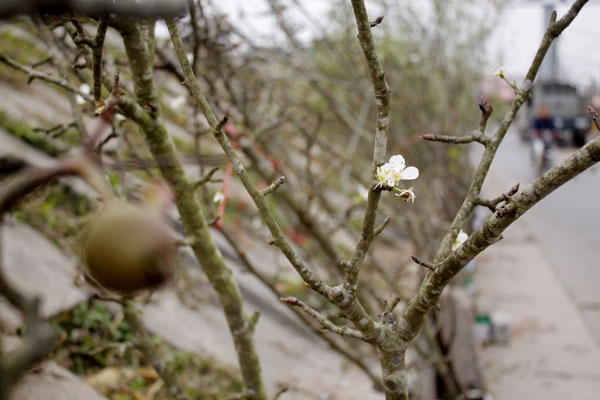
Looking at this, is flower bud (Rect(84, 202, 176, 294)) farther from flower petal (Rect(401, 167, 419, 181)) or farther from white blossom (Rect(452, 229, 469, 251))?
white blossom (Rect(452, 229, 469, 251))

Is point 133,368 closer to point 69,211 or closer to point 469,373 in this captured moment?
point 69,211

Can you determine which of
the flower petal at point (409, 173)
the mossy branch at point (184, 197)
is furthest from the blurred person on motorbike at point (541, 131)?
the flower petal at point (409, 173)

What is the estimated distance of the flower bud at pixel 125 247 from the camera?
0.62m

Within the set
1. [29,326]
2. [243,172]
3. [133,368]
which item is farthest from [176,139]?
[29,326]

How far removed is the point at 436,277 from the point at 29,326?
96 cm

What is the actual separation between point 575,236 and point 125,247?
9690 millimetres

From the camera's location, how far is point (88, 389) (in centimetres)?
257

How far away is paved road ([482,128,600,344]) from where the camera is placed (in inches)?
274

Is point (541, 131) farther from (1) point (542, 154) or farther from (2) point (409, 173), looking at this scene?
(2) point (409, 173)

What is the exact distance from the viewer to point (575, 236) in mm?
9242

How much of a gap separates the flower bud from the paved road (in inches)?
208

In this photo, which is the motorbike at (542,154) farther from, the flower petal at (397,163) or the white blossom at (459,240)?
the flower petal at (397,163)

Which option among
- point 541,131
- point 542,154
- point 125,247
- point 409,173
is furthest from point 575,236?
point 125,247

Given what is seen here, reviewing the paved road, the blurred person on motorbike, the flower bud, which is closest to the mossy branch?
the flower bud
